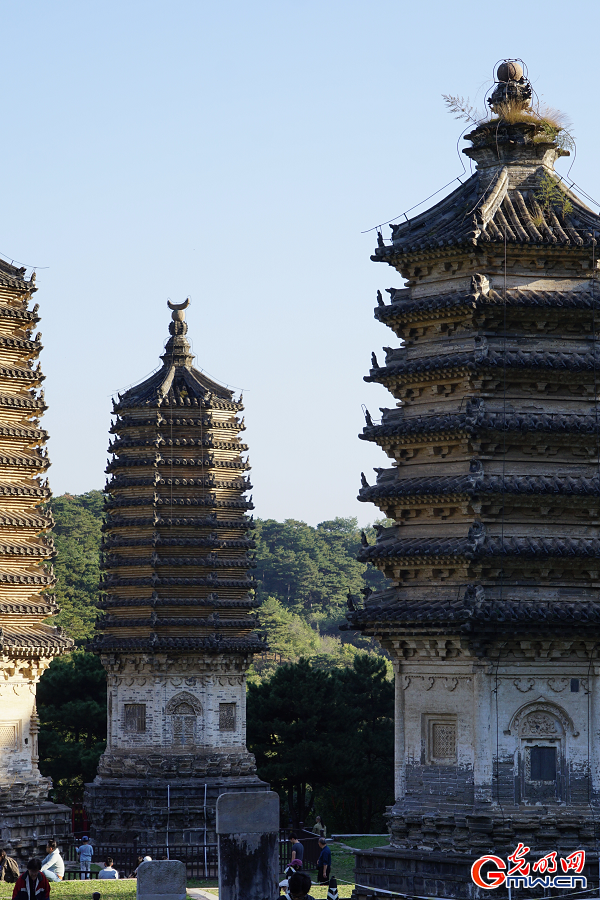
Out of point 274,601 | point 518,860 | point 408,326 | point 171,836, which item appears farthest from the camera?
point 274,601

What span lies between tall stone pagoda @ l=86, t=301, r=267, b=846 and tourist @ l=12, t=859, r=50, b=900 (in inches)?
1150

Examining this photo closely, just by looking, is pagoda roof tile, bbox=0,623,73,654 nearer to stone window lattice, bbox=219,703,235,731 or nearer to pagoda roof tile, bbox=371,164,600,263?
stone window lattice, bbox=219,703,235,731

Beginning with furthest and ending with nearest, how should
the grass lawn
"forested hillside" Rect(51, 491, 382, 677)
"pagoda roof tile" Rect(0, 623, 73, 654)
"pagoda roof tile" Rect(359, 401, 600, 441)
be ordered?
"forested hillside" Rect(51, 491, 382, 677)
"pagoda roof tile" Rect(0, 623, 73, 654)
the grass lawn
"pagoda roof tile" Rect(359, 401, 600, 441)

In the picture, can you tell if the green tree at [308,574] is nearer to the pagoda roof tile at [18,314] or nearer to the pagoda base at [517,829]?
the pagoda roof tile at [18,314]

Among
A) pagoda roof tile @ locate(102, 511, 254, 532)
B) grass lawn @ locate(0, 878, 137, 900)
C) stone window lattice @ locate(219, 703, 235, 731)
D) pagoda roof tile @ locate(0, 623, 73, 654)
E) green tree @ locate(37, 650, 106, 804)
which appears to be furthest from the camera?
green tree @ locate(37, 650, 106, 804)

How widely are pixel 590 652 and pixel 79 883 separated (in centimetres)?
1299

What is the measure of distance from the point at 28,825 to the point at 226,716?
48.8 ft

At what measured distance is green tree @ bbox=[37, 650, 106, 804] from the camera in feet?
201

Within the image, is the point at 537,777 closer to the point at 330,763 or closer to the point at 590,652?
the point at 590,652

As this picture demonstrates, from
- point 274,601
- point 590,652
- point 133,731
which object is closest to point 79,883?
point 590,652

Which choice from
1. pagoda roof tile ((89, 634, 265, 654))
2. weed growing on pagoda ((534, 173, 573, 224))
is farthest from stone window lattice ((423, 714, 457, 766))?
pagoda roof tile ((89, 634, 265, 654))

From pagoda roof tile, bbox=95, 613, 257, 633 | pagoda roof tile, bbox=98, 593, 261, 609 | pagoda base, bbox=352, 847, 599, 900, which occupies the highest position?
pagoda roof tile, bbox=98, 593, 261, 609

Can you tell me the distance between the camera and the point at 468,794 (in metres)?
30.9

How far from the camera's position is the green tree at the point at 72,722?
61.2 meters
